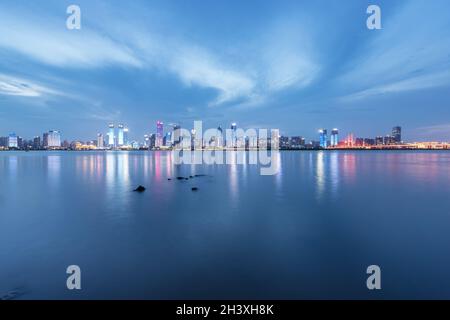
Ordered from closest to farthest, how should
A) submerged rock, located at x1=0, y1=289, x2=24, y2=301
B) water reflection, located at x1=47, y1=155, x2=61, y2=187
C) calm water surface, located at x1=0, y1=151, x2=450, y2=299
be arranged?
submerged rock, located at x1=0, y1=289, x2=24, y2=301 → calm water surface, located at x1=0, y1=151, x2=450, y2=299 → water reflection, located at x1=47, y1=155, x2=61, y2=187

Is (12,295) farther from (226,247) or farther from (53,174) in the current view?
(53,174)

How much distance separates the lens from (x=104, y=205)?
1941 centimetres

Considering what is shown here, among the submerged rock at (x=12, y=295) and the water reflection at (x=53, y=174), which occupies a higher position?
the water reflection at (x=53, y=174)

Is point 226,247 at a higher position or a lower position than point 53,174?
lower

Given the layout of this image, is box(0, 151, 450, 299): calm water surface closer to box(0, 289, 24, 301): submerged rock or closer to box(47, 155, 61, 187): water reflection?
box(0, 289, 24, 301): submerged rock

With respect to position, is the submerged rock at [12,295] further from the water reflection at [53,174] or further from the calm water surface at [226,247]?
the water reflection at [53,174]

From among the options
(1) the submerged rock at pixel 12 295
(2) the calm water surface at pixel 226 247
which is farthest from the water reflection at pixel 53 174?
(1) the submerged rock at pixel 12 295

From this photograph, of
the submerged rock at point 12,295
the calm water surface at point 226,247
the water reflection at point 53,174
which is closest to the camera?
the submerged rock at point 12,295

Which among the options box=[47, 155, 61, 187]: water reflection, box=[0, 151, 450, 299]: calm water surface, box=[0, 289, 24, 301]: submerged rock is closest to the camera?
box=[0, 289, 24, 301]: submerged rock

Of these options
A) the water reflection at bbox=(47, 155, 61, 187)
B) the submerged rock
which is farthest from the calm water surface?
the water reflection at bbox=(47, 155, 61, 187)

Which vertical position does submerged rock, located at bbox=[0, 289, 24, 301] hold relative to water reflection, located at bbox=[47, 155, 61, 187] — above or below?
below

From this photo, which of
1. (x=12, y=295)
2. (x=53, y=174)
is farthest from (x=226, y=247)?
(x=53, y=174)
